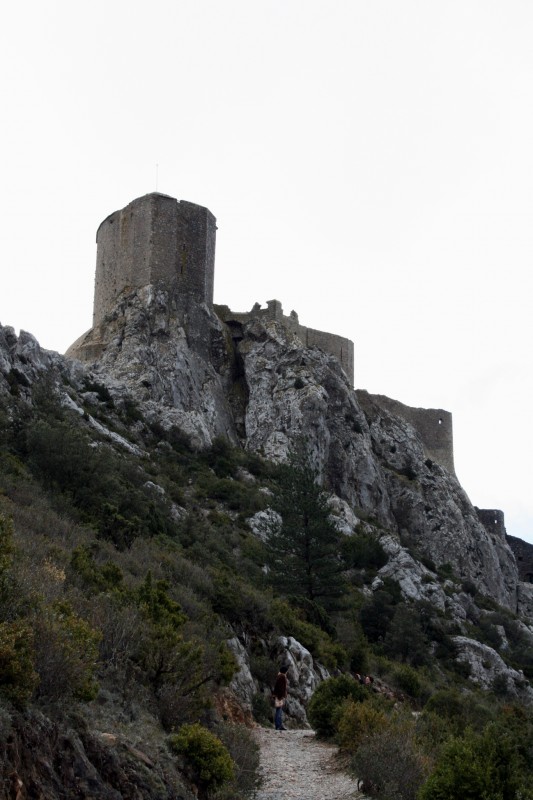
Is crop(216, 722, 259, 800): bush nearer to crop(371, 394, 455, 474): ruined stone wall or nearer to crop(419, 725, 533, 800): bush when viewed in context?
crop(419, 725, 533, 800): bush

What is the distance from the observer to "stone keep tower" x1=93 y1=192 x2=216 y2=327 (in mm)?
38688

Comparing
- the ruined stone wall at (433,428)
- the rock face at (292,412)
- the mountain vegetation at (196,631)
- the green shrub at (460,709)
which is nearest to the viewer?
the mountain vegetation at (196,631)

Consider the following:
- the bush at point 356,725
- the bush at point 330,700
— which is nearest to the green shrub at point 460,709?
the bush at point 330,700

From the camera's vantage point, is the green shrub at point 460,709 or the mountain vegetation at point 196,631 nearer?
the mountain vegetation at point 196,631

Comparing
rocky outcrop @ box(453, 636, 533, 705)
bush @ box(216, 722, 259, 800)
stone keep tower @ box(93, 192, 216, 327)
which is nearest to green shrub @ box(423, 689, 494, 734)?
bush @ box(216, 722, 259, 800)

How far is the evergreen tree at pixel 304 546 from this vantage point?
962 inches

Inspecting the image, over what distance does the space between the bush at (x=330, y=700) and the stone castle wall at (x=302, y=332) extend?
30.1 metres

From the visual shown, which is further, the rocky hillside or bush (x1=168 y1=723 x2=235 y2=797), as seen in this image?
the rocky hillside

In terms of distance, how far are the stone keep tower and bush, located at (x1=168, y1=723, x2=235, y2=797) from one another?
31.7m

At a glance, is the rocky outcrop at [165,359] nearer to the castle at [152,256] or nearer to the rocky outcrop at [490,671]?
the castle at [152,256]

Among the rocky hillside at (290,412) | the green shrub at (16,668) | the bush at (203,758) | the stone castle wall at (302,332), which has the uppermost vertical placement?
the stone castle wall at (302,332)

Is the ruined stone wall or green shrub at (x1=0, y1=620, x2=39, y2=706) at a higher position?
the ruined stone wall

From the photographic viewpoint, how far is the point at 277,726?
13.2 m

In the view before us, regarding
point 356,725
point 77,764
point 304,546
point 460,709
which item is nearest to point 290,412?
point 304,546
